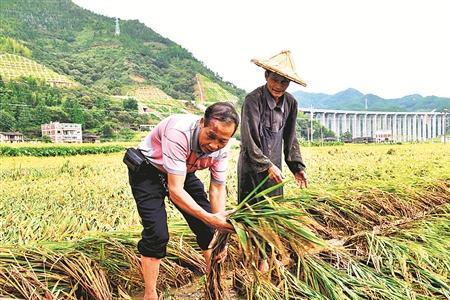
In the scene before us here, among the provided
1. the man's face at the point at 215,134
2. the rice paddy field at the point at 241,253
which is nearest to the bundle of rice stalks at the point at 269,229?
the rice paddy field at the point at 241,253

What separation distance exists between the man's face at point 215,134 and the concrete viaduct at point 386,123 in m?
15.9

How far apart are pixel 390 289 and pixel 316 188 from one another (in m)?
1.76

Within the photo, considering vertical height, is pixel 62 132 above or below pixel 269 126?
below

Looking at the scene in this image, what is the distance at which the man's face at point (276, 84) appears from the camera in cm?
228

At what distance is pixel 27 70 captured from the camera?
14.6m

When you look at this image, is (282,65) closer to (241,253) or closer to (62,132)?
(241,253)

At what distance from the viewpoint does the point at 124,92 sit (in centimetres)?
1725

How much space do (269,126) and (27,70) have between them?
13.9 m

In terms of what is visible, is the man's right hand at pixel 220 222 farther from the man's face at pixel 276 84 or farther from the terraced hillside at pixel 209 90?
the terraced hillside at pixel 209 90

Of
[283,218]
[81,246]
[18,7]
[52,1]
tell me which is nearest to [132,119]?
[81,246]

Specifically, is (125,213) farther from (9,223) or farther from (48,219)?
(9,223)

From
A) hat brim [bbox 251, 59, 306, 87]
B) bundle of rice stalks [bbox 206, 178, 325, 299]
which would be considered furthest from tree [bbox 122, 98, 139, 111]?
bundle of rice stalks [bbox 206, 178, 325, 299]

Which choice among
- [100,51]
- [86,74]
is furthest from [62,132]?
[100,51]

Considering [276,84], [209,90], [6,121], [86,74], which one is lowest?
[6,121]
